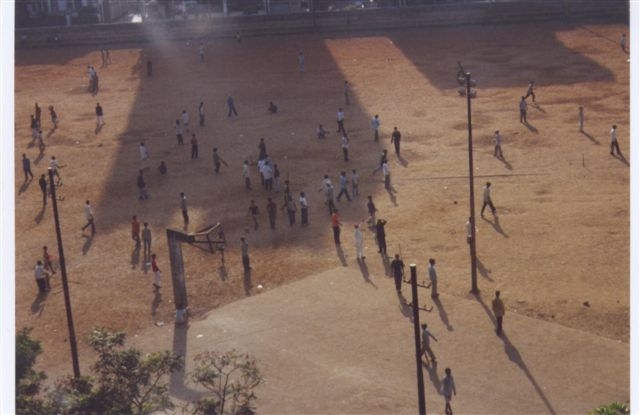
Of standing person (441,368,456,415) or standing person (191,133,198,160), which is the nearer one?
standing person (441,368,456,415)

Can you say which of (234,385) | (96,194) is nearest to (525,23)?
(96,194)

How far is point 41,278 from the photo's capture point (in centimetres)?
2588

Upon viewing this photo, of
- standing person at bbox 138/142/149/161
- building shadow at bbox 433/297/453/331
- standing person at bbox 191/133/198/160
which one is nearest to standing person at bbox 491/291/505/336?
building shadow at bbox 433/297/453/331

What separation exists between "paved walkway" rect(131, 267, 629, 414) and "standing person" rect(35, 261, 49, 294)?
431cm

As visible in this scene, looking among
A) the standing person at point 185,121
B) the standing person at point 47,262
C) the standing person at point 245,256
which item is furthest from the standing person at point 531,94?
the standing person at point 47,262

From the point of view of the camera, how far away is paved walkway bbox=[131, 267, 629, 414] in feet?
62.2

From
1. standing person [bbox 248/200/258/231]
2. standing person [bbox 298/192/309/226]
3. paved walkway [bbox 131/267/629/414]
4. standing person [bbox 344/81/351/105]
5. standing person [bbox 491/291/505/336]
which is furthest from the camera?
standing person [bbox 344/81/351/105]

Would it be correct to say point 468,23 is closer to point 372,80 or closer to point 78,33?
A: point 372,80

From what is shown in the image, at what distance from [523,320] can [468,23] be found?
136 feet

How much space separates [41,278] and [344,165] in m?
13.1

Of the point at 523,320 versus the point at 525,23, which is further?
the point at 525,23

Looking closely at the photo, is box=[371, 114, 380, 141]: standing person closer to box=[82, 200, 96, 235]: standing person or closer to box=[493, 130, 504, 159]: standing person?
box=[493, 130, 504, 159]: standing person

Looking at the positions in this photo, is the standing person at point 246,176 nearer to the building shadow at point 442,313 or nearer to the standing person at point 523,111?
the building shadow at point 442,313

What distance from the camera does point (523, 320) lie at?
868 inches
